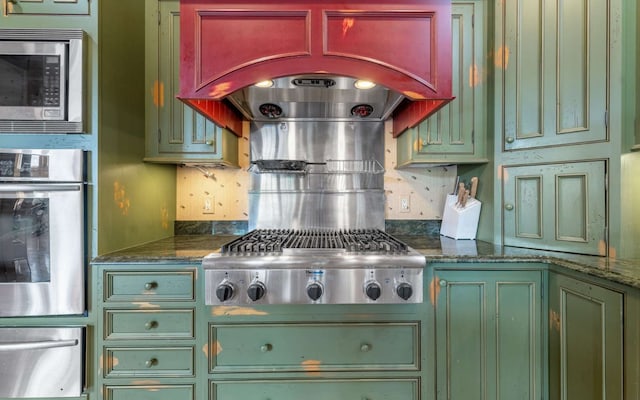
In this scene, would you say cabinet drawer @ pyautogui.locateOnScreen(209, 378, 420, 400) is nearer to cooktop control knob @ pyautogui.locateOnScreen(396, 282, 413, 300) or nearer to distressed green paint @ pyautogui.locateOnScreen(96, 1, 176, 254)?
cooktop control knob @ pyautogui.locateOnScreen(396, 282, 413, 300)

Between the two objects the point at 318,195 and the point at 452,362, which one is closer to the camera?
the point at 452,362

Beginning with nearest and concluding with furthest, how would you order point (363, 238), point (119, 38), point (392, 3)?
point (392, 3)
point (119, 38)
point (363, 238)

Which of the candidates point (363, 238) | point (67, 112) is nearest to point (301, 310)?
point (363, 238)

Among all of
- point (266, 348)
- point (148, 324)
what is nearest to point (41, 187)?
point (148, 324)

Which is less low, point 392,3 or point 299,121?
point 392,3

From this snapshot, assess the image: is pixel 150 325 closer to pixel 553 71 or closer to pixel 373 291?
pixel 373 291

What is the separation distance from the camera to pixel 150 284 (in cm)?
135

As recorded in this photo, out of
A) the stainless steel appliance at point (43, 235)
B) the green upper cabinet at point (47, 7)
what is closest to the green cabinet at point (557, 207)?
the stainless steel appliance at point (43, 235)

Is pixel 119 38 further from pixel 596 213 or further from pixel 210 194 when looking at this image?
pixel 596 213

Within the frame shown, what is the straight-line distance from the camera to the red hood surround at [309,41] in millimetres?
1247

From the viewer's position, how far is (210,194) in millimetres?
2098

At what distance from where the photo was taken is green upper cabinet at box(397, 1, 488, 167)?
1745mm

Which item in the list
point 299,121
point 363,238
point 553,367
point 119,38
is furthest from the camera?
point 299,121

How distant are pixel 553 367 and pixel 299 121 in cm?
191
